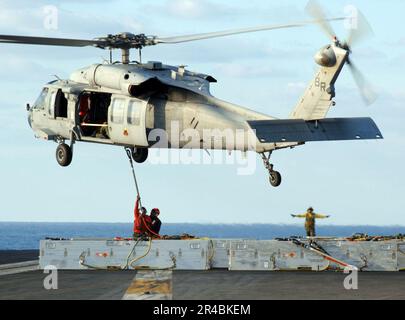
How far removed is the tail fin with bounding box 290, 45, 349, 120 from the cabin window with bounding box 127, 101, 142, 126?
265 inches

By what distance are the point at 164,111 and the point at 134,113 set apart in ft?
4.78

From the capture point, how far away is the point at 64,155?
129 feet

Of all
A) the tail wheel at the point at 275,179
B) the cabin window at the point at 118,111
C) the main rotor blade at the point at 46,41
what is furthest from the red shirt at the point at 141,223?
the main rotor blade at the point at 46,41

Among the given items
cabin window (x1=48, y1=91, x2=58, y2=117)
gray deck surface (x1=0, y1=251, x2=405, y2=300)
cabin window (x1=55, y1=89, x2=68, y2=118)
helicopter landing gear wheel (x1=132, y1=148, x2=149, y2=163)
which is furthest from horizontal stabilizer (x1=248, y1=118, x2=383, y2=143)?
cabin window (x1=48, y1=91, x2=58, y2=117)

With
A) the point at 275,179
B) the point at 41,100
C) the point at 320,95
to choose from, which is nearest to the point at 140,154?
the point at 41,100

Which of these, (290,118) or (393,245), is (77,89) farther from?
(393,245)

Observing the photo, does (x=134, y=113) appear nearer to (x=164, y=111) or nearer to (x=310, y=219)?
(x=164, y=111)

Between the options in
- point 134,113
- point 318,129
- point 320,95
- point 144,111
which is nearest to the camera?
point 318,129

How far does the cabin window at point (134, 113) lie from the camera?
36.1m

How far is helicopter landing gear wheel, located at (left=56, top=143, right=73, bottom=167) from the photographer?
39.4 meters

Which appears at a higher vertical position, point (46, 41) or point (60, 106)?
point (46, 41)

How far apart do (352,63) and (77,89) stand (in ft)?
41.0
